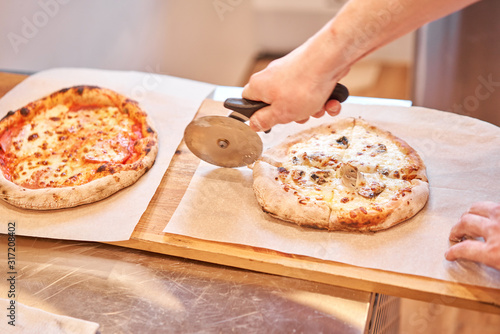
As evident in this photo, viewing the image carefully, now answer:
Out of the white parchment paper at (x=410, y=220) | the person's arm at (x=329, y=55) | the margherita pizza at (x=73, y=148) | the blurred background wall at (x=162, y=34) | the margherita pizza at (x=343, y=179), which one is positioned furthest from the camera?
the blurred background wall at (x=162, y=34)

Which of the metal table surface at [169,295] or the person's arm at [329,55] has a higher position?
the person's arm at [329,55]

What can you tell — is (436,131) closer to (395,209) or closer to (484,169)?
(484,169)

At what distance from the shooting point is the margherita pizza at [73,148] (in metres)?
2.28

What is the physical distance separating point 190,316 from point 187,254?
1.02 feet

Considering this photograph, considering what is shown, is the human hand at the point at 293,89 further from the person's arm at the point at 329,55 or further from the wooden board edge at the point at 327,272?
the wooden board edge at the point at 327,272

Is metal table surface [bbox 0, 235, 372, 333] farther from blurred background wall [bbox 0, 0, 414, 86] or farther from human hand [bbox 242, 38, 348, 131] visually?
blurred background wall [bbox 0, 0, 414, 86]

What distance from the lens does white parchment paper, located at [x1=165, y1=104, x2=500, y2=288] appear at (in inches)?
73.3

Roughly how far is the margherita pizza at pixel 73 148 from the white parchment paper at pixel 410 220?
0.38 metres

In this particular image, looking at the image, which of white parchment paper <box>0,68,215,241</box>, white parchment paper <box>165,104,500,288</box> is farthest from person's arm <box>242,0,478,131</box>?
white parchment paper <box>0,68,215,241</box>

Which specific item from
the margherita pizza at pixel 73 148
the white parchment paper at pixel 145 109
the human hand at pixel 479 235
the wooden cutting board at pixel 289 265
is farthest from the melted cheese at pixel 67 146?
the human hand at pixel 479 235

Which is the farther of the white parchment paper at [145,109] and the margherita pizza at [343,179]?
the white parchment paper at [145,109]

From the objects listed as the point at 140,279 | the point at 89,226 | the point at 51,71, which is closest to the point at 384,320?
the point at 140,279

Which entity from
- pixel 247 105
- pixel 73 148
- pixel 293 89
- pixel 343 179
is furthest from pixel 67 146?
pixel 343 179

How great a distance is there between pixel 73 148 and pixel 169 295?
3.66 ft
